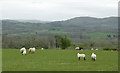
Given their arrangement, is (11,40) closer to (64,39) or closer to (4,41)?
(4,41)

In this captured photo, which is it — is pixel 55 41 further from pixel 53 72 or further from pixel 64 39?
pixel 53 72

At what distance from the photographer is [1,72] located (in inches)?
588

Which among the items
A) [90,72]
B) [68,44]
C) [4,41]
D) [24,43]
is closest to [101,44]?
[68,44]

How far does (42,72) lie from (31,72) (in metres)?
0.70

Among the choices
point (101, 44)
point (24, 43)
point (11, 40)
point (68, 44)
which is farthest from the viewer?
point (101, 44)

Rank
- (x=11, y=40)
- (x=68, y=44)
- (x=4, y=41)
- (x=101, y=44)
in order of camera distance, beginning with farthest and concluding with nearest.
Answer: (x=101, y=44)
(x=68, y=44)
(x=4, y=41)
(x=11, y=40)

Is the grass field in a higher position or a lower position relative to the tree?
higher

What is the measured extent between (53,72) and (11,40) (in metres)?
41.1

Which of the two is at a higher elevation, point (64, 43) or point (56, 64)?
point (56, 64)

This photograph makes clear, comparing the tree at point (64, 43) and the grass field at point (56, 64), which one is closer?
the grass field at point (56, 64)

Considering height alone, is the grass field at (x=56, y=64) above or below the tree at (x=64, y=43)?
above

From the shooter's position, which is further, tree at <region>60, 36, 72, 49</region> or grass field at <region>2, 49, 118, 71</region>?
tree at <region>60, 36, 72, 49</region>

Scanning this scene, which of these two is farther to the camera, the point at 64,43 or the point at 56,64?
the point at 64,43

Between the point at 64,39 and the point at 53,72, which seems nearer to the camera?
the point at 53,72
